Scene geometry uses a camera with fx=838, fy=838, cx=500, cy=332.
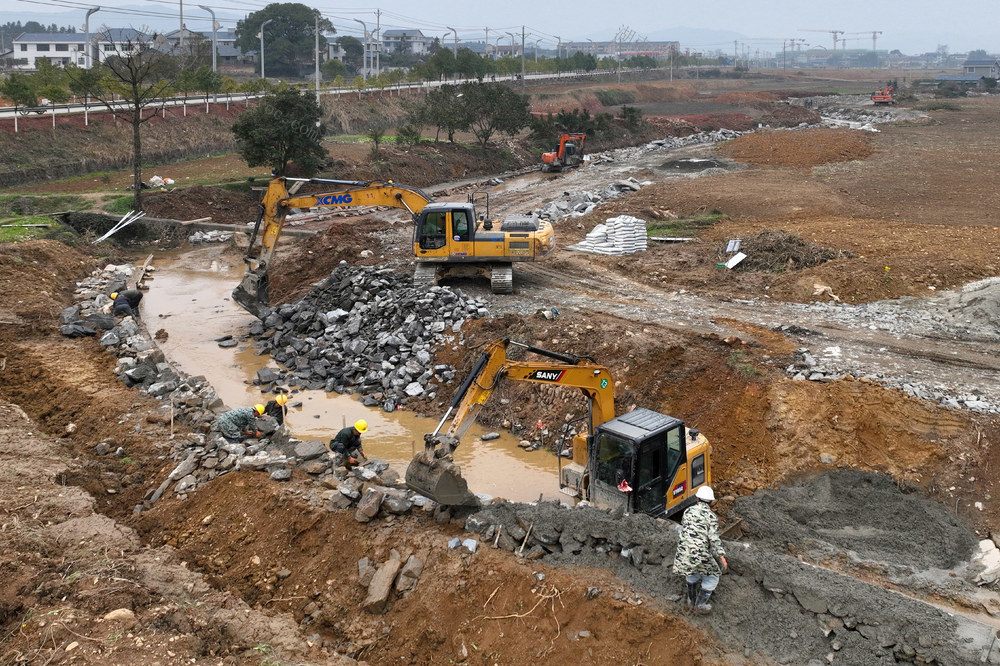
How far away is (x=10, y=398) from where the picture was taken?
16.2 m

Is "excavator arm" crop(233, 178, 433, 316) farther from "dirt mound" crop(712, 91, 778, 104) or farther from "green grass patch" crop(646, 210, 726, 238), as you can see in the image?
"dirt mound" crop(712, 91, 778, 104)

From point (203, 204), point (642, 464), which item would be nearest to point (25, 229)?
point (203, 204)

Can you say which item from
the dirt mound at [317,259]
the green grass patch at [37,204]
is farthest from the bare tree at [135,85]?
the dirt mound at [317,259]

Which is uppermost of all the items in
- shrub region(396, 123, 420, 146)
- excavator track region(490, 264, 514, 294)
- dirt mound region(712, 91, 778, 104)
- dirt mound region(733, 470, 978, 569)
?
dirt mound region(712, 91, 778, 104)

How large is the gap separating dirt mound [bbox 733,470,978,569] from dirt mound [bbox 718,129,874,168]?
30.8 meters

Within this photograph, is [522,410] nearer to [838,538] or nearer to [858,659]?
[838,538]

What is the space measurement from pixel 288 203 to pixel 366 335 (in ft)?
13.6

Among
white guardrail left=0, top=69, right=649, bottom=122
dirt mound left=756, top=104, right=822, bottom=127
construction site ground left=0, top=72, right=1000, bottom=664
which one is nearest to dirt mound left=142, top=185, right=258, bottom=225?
white guardrail left=0, top=69, right=649, bottom=122

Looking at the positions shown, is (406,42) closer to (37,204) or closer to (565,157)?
(565,157)

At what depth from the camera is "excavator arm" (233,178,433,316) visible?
20.5 meters

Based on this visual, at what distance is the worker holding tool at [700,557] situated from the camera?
8.96 m

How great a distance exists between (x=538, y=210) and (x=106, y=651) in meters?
24.9

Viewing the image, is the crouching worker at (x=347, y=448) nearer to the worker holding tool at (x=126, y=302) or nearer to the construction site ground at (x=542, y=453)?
the construction site ground at (x=542, y=453)

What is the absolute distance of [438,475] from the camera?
10.6 meters
